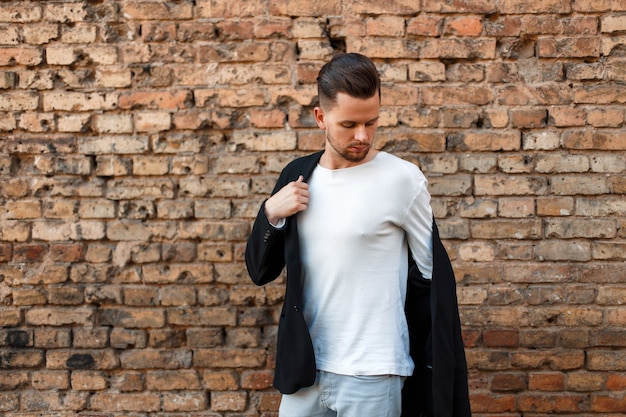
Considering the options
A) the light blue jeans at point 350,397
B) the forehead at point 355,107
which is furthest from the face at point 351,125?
the light blue jeans at point 350,397

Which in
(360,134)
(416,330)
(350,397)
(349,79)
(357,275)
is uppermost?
(349,79)

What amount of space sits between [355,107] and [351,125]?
2.5 inches

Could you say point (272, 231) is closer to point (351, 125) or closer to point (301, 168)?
point (301, 168)

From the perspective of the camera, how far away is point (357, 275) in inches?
73.9

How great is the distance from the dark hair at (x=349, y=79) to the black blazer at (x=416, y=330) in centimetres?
31

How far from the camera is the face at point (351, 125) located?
6.00 ft

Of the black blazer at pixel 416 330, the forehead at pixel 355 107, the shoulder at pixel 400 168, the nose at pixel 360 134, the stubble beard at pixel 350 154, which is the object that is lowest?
the black blazer at pixel 416 330

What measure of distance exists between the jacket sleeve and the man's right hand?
0.14 ft

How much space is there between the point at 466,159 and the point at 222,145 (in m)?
1.24

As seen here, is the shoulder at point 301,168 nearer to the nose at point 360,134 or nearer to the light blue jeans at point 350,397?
the nose at point 360,134

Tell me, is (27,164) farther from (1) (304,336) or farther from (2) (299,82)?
(1) (304,336)

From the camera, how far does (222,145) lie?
2863 mm

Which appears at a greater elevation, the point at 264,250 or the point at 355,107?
the point at 355,107

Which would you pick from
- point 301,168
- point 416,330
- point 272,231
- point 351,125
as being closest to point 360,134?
point 351,125
